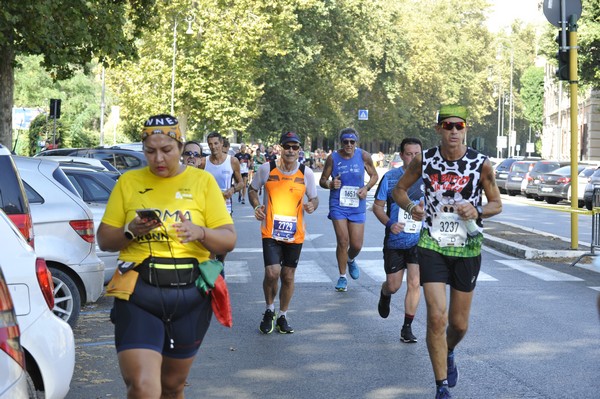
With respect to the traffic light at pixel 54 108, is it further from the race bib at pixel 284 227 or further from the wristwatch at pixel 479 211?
the wristwatch at pixel 479 211

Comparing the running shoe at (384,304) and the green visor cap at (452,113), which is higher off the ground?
the green visor cap at (452,113)

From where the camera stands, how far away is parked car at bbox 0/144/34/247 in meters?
8.40

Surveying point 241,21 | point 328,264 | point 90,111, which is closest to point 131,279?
point 328,264

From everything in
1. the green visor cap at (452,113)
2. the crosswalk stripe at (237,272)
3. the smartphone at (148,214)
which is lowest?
the crosswalk stripe at (237,272)

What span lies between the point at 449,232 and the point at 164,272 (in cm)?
260

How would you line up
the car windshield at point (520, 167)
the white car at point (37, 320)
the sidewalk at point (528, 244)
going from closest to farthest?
the white car at point (37, 320), the sidewalk at point (528, 244), the car windshield at point (520, 167)

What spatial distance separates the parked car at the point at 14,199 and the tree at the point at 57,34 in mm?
12587

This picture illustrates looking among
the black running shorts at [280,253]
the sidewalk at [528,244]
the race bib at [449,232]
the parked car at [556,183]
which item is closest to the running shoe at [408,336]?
the black running shorts at [280,253]

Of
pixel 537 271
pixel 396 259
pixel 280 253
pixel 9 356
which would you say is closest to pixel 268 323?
pixel 280 253

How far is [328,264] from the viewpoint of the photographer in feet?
56.5

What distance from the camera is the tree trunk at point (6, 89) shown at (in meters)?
23.5

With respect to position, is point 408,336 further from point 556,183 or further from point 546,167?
point 546,167

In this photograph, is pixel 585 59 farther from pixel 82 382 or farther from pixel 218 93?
pixel 82 382

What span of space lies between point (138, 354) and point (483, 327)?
6.24 meters
